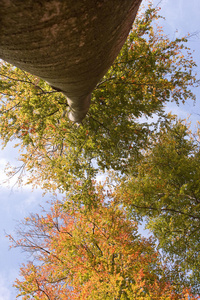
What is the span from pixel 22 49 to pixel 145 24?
594 centimetres

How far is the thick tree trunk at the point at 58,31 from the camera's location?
633 millimetres

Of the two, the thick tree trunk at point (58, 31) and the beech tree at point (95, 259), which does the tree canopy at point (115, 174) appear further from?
the thick tree trunk at point (58, 31)

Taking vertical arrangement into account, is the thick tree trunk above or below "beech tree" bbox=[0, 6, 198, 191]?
below

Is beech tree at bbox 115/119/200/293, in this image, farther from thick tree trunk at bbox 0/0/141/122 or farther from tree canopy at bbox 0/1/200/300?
thick tree trunk at bbox 0/0/141/122

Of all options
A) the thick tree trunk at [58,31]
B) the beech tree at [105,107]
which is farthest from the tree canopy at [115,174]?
the thick tree trunk at [58,31]

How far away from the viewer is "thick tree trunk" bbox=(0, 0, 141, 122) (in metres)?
0.63

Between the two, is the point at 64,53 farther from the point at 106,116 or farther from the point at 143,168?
the point at 143,168

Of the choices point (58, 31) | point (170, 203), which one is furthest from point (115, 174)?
point (58, 31)

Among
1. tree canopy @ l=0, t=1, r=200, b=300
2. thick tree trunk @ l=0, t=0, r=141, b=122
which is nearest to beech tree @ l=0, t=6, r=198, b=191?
tree canopy @ l=0, t=1, r=200, b=300

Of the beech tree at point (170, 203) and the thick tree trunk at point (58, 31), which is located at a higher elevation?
the beech tree at point (170, 203)

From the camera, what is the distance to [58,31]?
A: 2.56 feet

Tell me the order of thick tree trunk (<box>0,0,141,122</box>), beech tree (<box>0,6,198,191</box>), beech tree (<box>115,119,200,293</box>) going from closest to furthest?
thick tree trunk (<box>0,0,141,122</box>) → beech tree (<box>0,6,198,191</box>) → beech tree (<box>115,119,200,293</box>)

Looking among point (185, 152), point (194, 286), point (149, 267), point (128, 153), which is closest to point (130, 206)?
point (149, 267)

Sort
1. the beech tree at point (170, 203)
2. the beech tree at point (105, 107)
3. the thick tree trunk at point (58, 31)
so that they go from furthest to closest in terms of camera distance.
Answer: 1. the beech tree at point (170, 203)
2. the beech tree at point (105, 107)
3. the thick tree trunk at point (58, 31)
